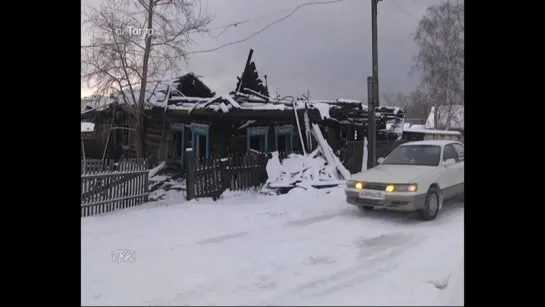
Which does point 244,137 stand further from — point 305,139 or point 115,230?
point 115,230

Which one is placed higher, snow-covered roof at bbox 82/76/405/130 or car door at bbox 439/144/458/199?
snow-covered roof at bbox 82/76/405/130

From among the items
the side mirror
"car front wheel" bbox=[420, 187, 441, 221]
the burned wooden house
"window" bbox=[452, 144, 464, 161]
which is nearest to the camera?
"window" bbox=[452, 144, 464, 161]

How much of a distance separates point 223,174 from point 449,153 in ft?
15.8

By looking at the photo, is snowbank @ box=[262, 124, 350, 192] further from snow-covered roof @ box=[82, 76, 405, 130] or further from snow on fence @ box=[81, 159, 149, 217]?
snow on fence @ box=[81, 159, 149, 217]

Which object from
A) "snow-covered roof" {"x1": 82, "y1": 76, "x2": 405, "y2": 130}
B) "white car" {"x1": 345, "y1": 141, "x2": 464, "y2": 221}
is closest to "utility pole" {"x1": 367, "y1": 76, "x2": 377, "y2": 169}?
"snow-covered roof" {"x1": 82, "y1": 76, "x2": 405, "y2": 130}

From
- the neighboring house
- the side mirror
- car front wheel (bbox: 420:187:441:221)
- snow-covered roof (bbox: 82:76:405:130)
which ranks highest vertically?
snow-covered roof (bbox: 82:76:405:130)

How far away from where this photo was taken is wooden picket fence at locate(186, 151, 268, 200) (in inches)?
327

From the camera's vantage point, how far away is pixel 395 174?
245 inches

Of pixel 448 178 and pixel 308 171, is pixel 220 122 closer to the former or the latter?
pixel 308 171

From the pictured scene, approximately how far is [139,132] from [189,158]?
3813 mm

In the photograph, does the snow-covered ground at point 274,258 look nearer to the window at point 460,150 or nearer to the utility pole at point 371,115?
the window at point 460,150

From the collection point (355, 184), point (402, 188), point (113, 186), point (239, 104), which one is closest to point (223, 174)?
point (113, 186)

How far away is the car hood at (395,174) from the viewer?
6012 millimetres

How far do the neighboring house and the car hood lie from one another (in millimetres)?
874
